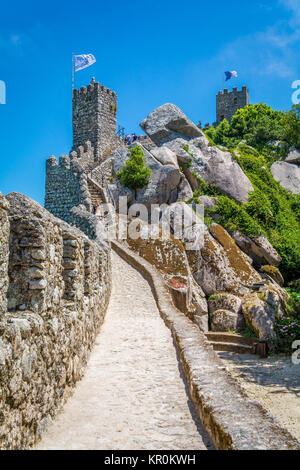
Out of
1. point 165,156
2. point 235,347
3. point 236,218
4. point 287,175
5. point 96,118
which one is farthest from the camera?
point 96,118

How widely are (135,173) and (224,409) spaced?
2059 centimetres

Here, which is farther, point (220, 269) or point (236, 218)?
point (236, 218)

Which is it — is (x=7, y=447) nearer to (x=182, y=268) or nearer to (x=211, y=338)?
(x=182, y=268)

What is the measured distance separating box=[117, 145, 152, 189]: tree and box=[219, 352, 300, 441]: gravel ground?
12.1m

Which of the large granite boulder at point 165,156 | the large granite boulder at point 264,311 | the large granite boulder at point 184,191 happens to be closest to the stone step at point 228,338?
the large granite boulder at point 264,311

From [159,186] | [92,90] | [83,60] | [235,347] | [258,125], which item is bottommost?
[235,347]

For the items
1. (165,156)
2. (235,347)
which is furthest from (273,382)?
(165,156)

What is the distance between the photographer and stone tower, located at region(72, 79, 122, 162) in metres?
30.0

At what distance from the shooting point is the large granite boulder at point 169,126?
27422 mm

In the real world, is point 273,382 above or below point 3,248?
below

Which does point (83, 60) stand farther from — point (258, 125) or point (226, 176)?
point (226, 176)

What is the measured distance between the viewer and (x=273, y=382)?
11.3 metres

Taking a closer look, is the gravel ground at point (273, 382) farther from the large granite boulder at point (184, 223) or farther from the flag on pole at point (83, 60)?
the flag on pole at point (83, 60)

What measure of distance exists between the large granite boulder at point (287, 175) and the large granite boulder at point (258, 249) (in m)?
8.61
